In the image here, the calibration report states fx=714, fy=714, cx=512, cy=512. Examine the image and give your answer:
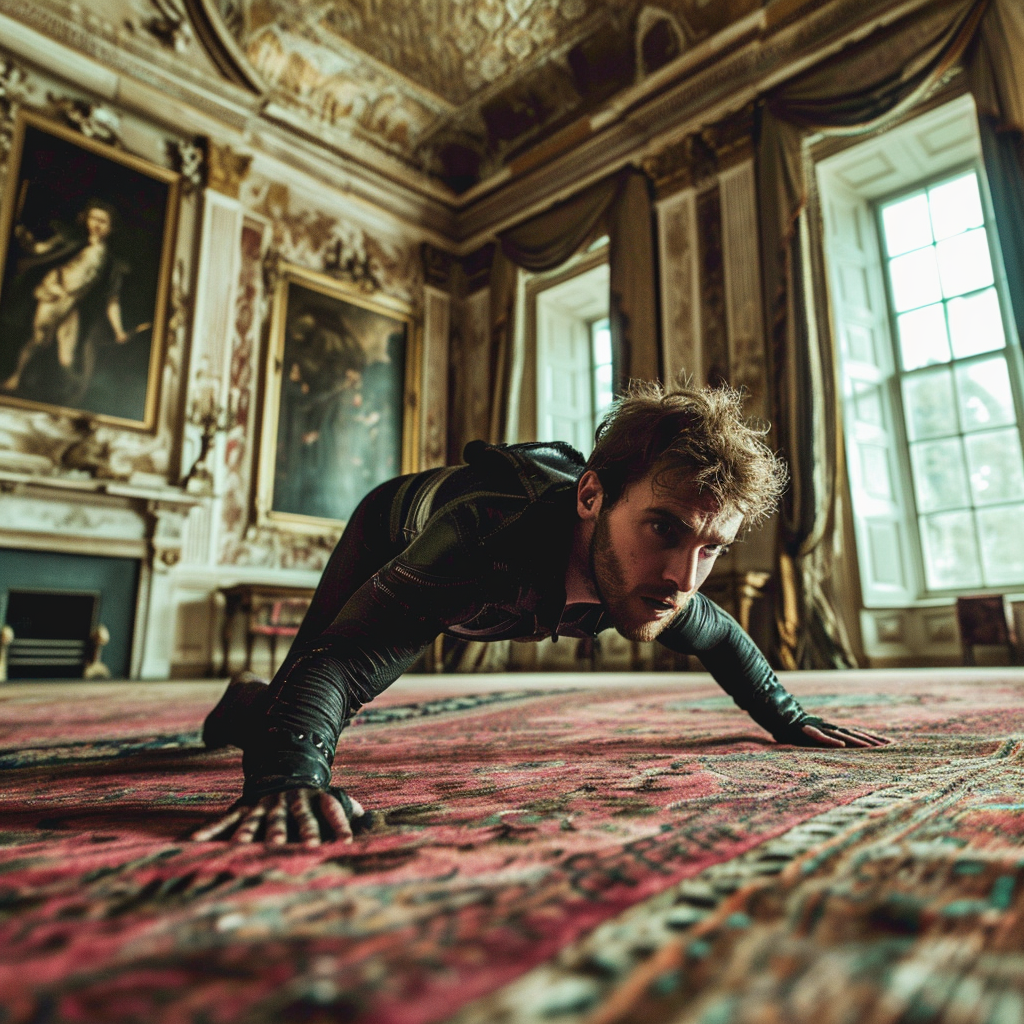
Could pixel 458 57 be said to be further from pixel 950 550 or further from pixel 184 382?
pixel 950 550

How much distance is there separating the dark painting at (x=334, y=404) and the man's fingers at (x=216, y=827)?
6.26 metres

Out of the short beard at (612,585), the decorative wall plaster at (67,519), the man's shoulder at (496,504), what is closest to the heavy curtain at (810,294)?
the man's shoulder at (496,504)

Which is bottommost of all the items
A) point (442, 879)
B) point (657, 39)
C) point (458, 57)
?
point (442, 879)

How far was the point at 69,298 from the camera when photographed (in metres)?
5.78

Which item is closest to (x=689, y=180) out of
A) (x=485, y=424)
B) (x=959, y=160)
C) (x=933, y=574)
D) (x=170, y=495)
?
(x=959, y=160)

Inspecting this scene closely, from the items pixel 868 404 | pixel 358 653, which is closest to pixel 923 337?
pixel 868 404

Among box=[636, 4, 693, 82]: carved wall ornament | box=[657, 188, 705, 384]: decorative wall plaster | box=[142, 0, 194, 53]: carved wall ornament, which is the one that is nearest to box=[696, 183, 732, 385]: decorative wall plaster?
box=[657, 188, 705, 384]: decorative wall plaster

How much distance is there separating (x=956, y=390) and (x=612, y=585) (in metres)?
6.12

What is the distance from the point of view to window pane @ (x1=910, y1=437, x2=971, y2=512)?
5.97 metres

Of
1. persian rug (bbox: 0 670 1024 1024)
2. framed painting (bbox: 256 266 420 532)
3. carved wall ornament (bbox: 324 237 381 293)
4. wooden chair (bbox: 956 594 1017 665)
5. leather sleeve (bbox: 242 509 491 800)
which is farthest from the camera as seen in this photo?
carved wall ornament (bbox: 324 237 381 293)

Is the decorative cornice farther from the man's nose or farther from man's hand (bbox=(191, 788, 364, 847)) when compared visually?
man's hand (bbox=(191, 788, 364, 847))

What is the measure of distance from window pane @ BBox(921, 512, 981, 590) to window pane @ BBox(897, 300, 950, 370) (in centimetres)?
137

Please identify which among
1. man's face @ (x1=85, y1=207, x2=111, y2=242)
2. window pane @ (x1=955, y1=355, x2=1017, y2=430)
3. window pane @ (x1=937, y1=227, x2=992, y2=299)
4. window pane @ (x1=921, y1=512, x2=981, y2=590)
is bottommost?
window pane @ (x1=921, y1=512, x2=981, y2=590)

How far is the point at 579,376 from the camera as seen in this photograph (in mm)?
8336
